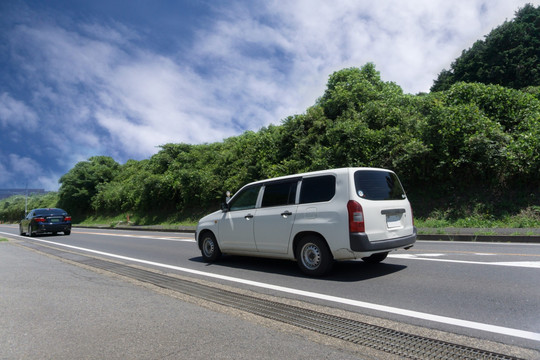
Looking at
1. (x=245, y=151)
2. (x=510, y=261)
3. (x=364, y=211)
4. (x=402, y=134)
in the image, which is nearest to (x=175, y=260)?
(x=364, y=211)

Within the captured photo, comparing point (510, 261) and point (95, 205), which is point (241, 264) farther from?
point (95, 205)

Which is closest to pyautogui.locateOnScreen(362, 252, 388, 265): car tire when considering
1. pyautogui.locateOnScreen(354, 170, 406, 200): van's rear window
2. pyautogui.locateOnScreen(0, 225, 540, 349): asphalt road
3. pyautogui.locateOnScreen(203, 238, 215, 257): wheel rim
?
Answer: pyautogui.locateOnScreen(0, 225, 540, 349): asphalt road

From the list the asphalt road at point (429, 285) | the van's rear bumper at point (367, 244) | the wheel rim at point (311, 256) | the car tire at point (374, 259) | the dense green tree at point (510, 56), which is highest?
the dense green tree at point (510, 56)

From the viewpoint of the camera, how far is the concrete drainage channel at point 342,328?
3029mm

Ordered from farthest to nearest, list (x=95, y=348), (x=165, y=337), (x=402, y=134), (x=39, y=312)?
(x=402, y=134) → (x=39, y=312) → (x=165, y=337) → (x=95, y=348)

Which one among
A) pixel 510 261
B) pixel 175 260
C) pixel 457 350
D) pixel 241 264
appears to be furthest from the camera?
pixel 175 260

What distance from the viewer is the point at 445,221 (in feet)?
45.4

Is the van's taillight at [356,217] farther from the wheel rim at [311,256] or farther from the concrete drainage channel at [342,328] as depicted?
the concrete drainage channel at [342,328]

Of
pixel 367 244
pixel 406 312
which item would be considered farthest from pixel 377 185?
pixel 406 312

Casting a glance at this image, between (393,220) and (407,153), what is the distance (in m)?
10.5

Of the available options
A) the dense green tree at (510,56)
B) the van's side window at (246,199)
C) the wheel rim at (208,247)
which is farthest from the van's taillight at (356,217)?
the dense green tree at (510,56)

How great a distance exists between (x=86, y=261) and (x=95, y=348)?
651cm

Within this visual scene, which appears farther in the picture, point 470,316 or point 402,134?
point 402,134

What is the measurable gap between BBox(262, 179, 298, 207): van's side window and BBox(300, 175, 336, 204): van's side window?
0.23m
